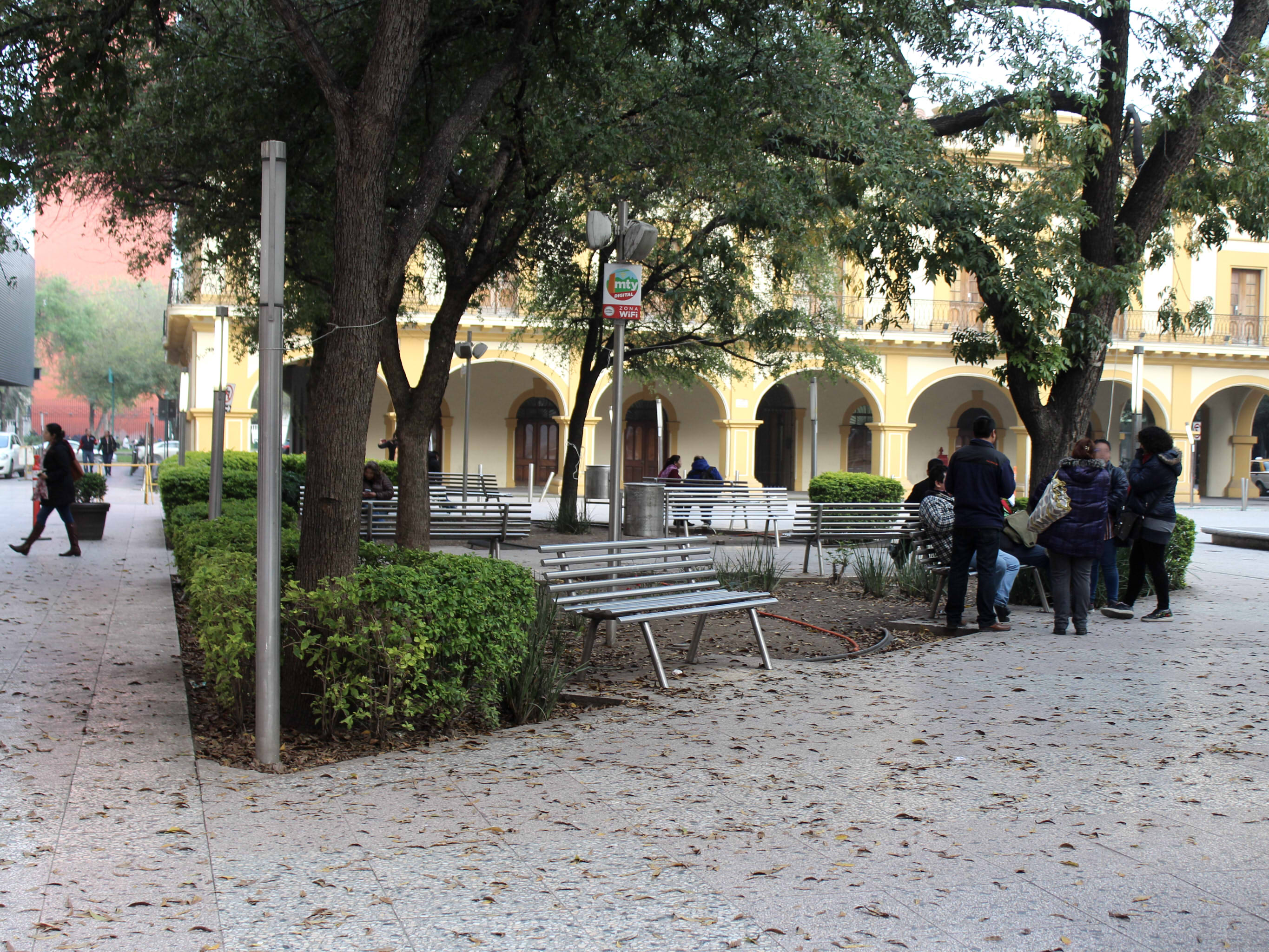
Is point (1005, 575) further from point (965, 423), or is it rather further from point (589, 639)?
point (965, 423)

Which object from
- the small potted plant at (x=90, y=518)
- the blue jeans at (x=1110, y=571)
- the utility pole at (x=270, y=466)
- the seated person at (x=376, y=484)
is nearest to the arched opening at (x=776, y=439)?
the seated person at (x=376, y=484)

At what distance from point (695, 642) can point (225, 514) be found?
670cm

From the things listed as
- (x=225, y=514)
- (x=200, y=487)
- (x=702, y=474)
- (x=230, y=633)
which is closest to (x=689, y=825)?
(x=230, y=633)

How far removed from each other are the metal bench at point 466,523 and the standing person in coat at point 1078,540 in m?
5.61

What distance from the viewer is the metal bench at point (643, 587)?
22.2 ft

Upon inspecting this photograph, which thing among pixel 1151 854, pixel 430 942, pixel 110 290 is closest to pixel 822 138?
pixel 1151 854

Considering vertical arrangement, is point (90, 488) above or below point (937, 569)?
above

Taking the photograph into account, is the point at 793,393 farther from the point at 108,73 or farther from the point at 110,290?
the point at 110,290

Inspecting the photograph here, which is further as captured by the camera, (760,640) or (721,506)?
(721,506)

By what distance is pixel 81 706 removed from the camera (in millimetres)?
6020

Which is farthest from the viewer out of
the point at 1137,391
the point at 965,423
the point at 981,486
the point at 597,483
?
the point at 965,423

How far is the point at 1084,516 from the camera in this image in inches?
348

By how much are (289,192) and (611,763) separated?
7.81 metres

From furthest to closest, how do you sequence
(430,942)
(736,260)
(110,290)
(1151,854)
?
(110,290) → (736,260) → (1151,854) → (430,942)
